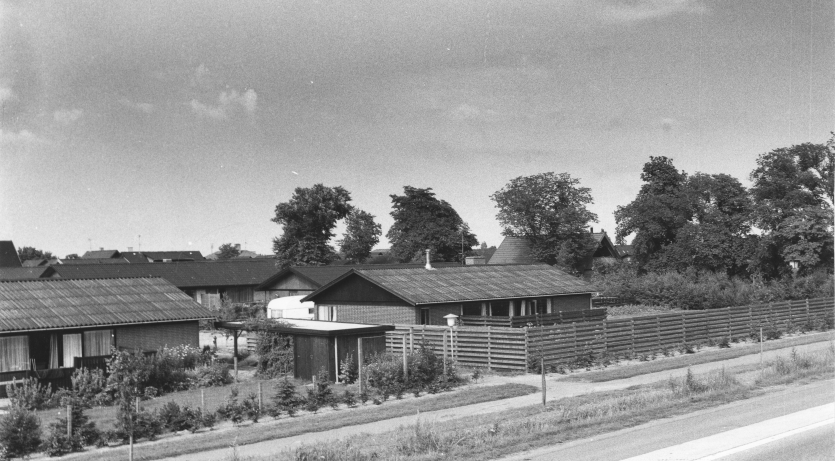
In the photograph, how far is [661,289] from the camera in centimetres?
5788

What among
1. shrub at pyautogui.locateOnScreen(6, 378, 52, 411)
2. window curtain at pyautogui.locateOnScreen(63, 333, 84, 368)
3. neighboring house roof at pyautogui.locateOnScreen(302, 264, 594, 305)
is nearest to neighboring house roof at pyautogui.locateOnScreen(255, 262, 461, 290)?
neighboring house roof at pyautogui.locateOnScreen(302, 264, 594, 305)

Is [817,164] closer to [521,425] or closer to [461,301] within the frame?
[461,301]

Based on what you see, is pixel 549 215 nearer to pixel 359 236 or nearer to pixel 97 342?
pixel 359 236

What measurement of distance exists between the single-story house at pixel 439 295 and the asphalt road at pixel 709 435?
700 inches

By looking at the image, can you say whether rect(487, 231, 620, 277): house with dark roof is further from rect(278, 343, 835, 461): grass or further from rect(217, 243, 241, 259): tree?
rect(217, 243, 241, 259): tree

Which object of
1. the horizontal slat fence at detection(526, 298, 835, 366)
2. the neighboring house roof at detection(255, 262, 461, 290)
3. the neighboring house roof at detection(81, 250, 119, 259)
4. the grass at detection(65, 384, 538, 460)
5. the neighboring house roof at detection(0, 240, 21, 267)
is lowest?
the grass at detection(65, 384, 538, 460)

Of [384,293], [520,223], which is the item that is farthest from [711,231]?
[384,293]

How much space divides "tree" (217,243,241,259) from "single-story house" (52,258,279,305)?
290ft

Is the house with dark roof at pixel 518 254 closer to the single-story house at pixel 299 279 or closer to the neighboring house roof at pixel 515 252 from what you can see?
the neighboring house roof at pixel 515 252

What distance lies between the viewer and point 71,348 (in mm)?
27516

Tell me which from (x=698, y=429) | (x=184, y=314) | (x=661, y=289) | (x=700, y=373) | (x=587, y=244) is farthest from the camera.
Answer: (x=587, y=244)

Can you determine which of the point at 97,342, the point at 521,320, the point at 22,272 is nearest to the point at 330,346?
the point at 97,342

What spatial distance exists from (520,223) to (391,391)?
2477 inches

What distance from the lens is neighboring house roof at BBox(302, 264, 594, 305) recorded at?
35.9 metres
